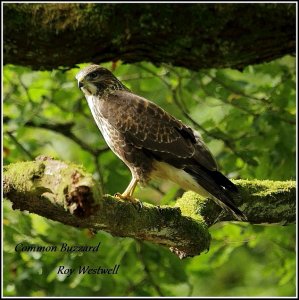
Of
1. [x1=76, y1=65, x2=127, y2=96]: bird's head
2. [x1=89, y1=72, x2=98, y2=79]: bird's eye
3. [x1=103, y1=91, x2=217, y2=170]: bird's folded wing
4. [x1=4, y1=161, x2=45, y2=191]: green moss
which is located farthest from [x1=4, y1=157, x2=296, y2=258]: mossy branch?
[x1=89, y1=72, x2=98, y2=79]: bird's eye

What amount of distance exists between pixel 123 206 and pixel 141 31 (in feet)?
6.73

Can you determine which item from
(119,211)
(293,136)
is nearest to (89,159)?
(293,136)

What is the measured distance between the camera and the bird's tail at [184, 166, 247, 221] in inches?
196

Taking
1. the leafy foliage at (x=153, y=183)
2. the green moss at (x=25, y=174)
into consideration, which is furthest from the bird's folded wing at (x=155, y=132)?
the leafy foliage at (x=153, y=183)

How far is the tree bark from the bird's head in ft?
0.86

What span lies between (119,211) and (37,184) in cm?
55

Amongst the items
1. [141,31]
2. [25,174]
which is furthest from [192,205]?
[25,174]

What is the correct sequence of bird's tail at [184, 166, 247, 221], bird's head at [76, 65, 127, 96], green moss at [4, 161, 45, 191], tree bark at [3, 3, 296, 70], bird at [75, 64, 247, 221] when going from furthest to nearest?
tree bark at [3, 3, 296, 70]
bird's head at [76, 65, 127, 96]
bird at [75, 64, 247, 221]
bird's tail at [184, 166, 247, 221]
green moss at [4, 161, 45, 191]

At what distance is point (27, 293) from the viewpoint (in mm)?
7156

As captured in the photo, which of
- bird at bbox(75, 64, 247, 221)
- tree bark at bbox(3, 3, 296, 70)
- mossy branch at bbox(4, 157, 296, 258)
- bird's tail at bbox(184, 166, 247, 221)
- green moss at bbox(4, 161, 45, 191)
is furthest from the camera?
tree bark at bbox(3, 3, 296, 70)

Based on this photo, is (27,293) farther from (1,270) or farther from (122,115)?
(122,115)

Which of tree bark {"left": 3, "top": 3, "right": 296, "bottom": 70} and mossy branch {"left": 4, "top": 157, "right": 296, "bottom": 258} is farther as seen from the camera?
tree bark {"left": 3, "top": 3, "right": 296, "bottom": 70}

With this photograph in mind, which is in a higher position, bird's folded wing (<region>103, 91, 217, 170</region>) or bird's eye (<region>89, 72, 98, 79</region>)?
bird's eye (<region>89, 72, 98, 79</region>)

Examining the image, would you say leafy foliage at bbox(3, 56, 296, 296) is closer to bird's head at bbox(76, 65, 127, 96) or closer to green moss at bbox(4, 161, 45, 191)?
bird's head at bbox(76, 65, 127, 96)
